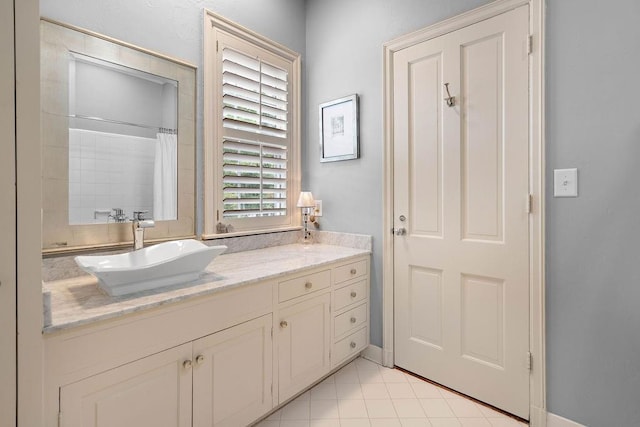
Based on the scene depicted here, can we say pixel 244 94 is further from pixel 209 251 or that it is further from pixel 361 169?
pixel 209 251

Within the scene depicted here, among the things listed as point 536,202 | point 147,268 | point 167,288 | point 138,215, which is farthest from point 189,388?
point 536,202

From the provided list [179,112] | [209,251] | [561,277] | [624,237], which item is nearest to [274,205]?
[179,112]

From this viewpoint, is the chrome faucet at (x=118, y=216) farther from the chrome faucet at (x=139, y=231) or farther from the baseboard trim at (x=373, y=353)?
the baseboard trim at (x=373, y=353)

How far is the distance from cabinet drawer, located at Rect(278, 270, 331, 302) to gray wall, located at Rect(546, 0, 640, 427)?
1161 millimetres

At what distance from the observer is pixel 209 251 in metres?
1.38

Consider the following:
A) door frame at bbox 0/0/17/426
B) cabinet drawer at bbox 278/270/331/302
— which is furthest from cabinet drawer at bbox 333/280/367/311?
door frame at bbox 0/0/17/426

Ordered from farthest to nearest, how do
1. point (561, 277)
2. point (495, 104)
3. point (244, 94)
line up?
point (244, 94)
point (495, 104)
point (561, 277)

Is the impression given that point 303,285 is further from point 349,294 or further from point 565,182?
point 565,182

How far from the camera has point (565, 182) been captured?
1.51 m

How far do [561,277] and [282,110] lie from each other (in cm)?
205

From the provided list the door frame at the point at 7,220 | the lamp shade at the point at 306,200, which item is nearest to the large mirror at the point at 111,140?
the door frame at the point at 7,220

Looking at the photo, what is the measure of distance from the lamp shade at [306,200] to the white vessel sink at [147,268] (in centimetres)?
97

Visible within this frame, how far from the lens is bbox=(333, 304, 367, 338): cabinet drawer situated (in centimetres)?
201

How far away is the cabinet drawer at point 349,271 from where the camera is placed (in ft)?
6.59
